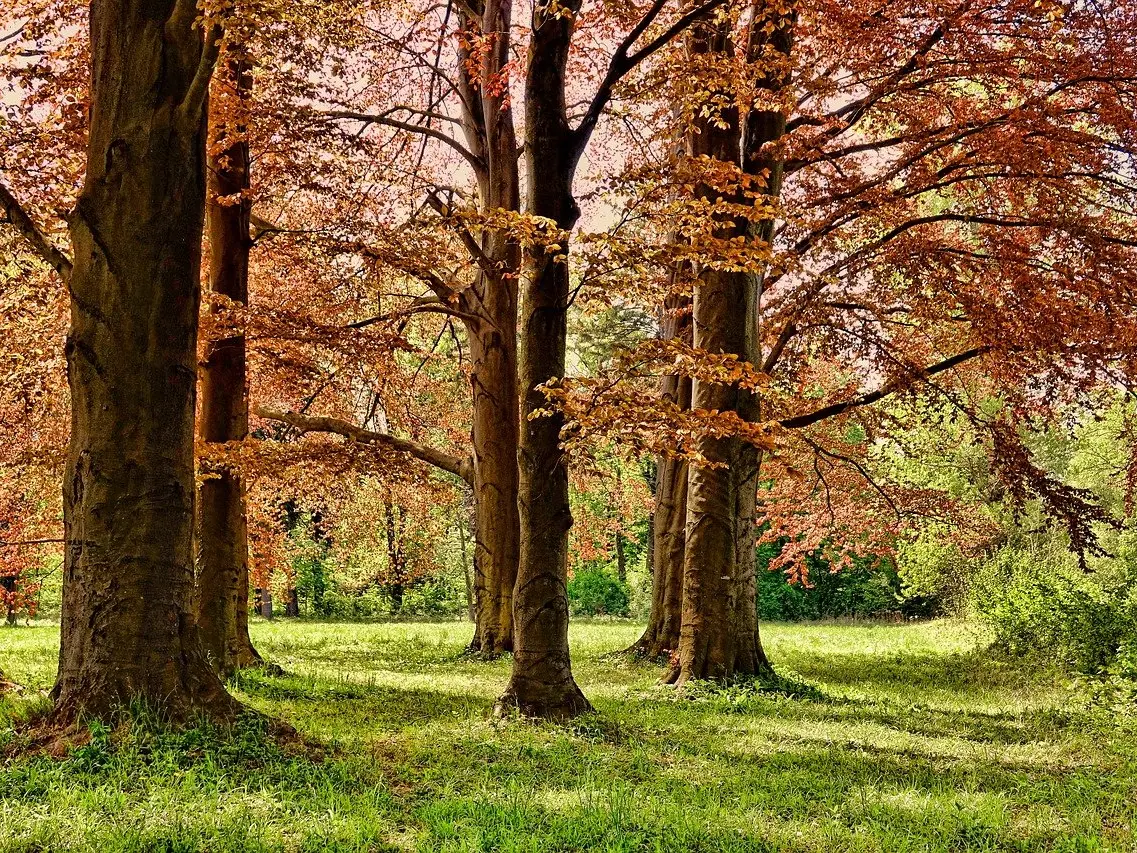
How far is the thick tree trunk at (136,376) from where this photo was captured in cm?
619

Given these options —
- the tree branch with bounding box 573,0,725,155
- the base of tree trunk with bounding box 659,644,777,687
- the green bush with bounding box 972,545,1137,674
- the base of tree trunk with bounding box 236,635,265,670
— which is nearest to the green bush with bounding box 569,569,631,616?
the green bush with bounding box 972,545,1137,674

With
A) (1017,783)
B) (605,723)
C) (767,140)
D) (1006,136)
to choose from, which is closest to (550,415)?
(605,723)

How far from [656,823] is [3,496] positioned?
39.6ft

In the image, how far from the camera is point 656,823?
16.5 feet

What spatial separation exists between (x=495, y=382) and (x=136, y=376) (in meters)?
8.99

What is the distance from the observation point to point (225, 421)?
455 inches

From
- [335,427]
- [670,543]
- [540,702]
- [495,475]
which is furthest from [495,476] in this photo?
[540,702]

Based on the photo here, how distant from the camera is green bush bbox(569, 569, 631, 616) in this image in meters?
41.0

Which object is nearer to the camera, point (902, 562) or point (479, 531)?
point (479, 531)

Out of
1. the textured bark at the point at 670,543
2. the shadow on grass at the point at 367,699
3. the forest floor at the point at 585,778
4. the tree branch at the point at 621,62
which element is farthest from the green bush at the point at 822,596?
the tree branch at the point at 621,62

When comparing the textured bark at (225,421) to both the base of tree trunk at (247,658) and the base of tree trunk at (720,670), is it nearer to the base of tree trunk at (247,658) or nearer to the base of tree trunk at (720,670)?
the base of tree trunk at (247,658)

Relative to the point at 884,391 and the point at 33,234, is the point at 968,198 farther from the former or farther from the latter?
the point at 33,234

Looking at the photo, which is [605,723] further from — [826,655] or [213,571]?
[826,655]

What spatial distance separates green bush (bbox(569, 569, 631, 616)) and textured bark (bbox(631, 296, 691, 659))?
25552mm
